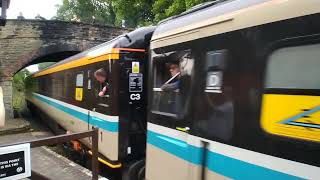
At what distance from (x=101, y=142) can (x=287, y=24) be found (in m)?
4.90

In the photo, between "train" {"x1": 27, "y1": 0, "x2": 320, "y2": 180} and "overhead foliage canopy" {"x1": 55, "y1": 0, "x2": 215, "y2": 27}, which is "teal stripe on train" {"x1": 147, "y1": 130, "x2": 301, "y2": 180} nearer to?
"train" {"x1": 27, "y1": 0, "x2": 320, "y2": 180}

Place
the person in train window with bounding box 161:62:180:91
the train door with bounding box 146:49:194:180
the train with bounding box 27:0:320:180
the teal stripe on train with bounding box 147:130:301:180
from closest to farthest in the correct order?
the train with bounding box 27:0:320:180 → the teal stripe on train with bounding box 147:130:301:180 → the train door with bounding box 146:49:194:180 → the person in train window with bounding box 161:62:180:91

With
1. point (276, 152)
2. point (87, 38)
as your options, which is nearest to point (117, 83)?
point (276, 152)

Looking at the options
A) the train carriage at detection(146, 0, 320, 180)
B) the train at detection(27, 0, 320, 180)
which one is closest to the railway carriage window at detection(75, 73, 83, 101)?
the train at detection(27, 0, 320, 180)

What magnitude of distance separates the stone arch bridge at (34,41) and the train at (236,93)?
14.3 m

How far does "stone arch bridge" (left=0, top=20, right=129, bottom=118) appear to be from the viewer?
17766 millimetres

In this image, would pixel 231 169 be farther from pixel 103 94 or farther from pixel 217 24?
pixel 103 94

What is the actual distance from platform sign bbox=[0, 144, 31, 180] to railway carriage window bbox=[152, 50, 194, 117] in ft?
5.20

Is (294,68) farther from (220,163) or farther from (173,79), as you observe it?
(173,79)

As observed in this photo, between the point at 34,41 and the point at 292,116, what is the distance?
16983 millimetres

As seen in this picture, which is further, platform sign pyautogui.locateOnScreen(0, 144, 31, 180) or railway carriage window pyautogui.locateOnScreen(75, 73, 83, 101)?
railway carriage window pyautogui.locateOnScreen(75, 73, 83, 101)

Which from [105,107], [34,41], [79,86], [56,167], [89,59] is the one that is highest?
[34,41]

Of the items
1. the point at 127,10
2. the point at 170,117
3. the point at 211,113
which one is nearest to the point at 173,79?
the point at 170,117

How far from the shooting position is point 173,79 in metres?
4.54
